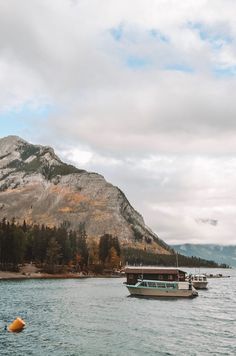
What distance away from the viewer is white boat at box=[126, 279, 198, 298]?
137500 mm

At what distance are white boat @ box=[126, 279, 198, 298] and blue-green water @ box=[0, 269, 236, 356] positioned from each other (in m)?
15.1

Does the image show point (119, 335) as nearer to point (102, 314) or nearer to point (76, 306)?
point (102, 314)

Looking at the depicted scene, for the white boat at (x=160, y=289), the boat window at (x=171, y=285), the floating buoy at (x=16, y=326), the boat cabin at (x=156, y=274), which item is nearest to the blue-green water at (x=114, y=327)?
the floating buoy at (x=16, y=326)

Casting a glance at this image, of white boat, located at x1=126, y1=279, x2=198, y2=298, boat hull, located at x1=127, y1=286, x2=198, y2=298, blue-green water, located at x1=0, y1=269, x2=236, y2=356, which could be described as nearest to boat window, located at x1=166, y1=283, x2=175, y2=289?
white boat, located at x1=126, y1=279, x2=198, y2=298

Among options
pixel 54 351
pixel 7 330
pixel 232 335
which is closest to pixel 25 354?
pixel 54 351

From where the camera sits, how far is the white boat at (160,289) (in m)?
138

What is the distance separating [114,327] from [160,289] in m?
64.3

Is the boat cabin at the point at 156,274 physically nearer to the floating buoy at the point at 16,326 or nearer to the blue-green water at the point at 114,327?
the blue-green water at the point at 114,327

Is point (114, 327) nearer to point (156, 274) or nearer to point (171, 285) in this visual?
point (171, 285)

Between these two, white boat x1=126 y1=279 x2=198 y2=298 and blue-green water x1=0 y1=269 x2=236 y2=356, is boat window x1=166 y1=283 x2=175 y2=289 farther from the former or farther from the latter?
blue-green water x1=0 y1=269 x2=236 y2=356

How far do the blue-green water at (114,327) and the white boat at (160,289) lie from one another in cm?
1508

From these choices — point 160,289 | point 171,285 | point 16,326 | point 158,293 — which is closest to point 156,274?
point 171,285

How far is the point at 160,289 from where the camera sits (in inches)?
5413

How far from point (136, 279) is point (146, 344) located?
335 ft
